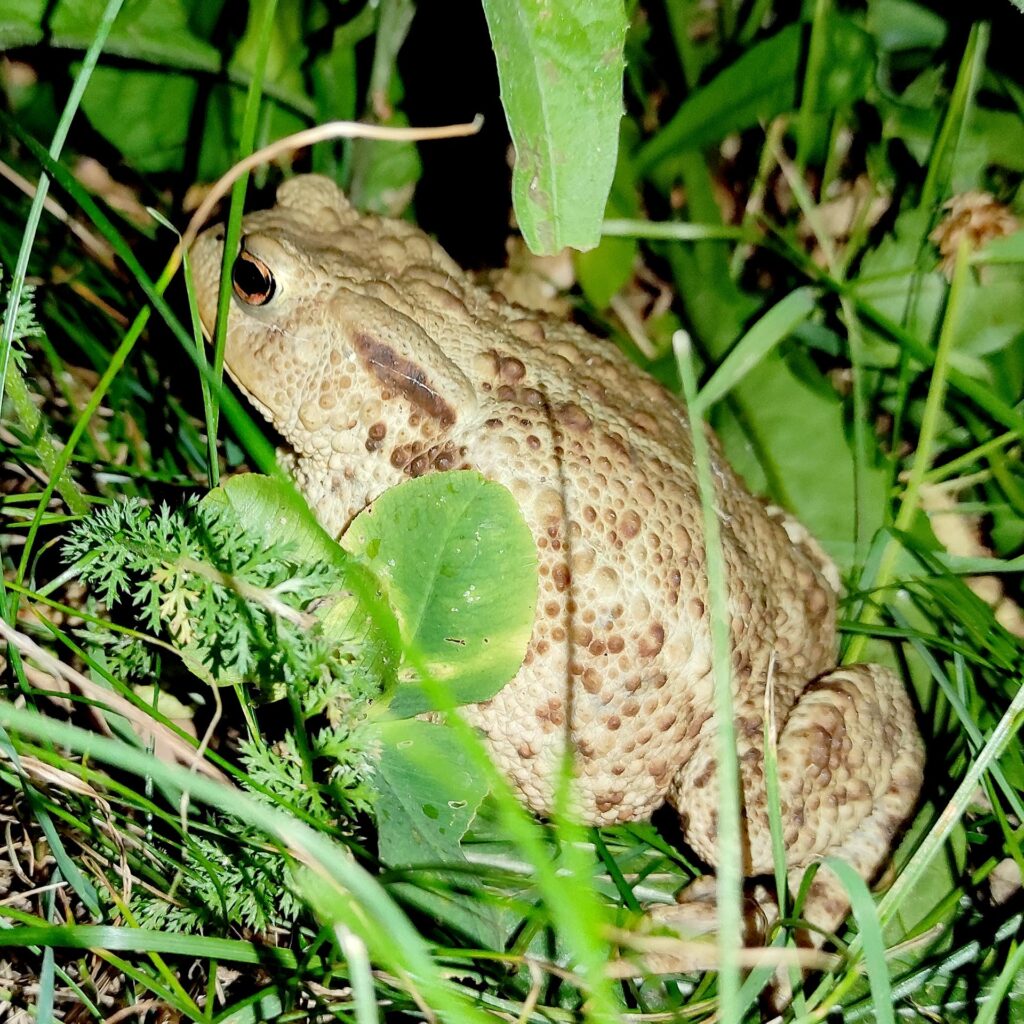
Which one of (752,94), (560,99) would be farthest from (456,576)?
(752,94)

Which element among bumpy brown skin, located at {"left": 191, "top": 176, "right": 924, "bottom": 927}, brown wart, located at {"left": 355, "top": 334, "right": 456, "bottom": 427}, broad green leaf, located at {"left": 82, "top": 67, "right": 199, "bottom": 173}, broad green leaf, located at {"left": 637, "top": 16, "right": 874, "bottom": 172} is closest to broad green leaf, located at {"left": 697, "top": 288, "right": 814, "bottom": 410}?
bumpy brown skin, located at {"left": 191, "top": 176, "right": 924, "bottom": 927}

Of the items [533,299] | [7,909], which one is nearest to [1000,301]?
[533,299]

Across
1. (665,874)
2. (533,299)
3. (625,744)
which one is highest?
(533,299)

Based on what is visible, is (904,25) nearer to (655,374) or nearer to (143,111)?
(655,374)

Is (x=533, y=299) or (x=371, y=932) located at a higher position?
(x=533, y=299)

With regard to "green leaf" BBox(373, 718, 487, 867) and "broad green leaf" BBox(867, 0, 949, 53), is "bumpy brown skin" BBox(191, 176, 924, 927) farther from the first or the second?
"broad green leaf" BBox(867, 0, 949, 53)

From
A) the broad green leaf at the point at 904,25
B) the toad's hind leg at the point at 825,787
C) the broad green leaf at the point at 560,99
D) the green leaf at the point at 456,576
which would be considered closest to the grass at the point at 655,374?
the broad green leaf at the point at 904,25

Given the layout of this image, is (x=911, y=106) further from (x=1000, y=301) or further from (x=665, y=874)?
(x=665, y=874)

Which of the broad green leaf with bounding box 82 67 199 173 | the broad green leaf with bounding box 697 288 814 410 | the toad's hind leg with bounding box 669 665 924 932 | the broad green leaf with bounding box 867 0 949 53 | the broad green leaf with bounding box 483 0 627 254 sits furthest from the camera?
the broad green leaf with bounding box 867 0 949 53

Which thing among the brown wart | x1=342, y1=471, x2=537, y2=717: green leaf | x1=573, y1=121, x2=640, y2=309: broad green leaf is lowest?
x1=342, y1=471, x2=537, y2=717: green leaf
